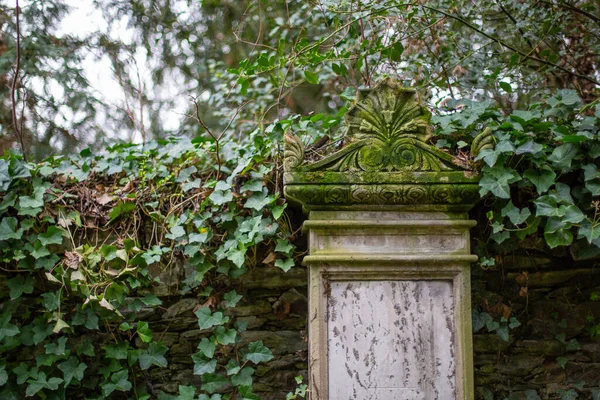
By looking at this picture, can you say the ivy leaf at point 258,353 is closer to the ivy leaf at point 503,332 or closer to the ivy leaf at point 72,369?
the ivy leaf at point 72,369

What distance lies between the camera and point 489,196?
112 inches

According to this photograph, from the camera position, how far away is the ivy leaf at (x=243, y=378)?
3000mm

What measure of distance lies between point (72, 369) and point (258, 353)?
1.04m

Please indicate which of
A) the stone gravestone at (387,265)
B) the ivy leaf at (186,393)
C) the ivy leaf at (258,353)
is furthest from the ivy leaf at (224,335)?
the stone gravestone at (387,265)

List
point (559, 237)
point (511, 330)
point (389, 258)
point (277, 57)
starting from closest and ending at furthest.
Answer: point (389, 258) < point (559, 237) < point (511, 330) < point (277, 57)

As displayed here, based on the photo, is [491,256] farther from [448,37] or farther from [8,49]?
[8,49]

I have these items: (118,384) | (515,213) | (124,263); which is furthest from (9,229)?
(515,213)

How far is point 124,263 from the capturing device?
10.0 ft

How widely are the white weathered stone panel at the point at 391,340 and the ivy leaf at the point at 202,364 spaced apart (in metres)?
0.82

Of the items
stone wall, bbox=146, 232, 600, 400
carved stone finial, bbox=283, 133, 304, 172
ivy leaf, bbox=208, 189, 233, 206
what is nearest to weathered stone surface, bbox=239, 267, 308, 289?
stone wall, bbox=146, 232, 600, 400

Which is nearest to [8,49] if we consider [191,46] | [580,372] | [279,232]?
[191,46]

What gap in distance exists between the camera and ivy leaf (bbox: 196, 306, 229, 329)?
9.66ft

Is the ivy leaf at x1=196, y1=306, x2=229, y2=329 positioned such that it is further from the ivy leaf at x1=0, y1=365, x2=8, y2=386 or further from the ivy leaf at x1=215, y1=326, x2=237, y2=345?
the ivy leaf at x1=0, y1=365, x2=8, y2=386

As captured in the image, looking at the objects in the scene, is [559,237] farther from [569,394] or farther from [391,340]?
[569,394]
